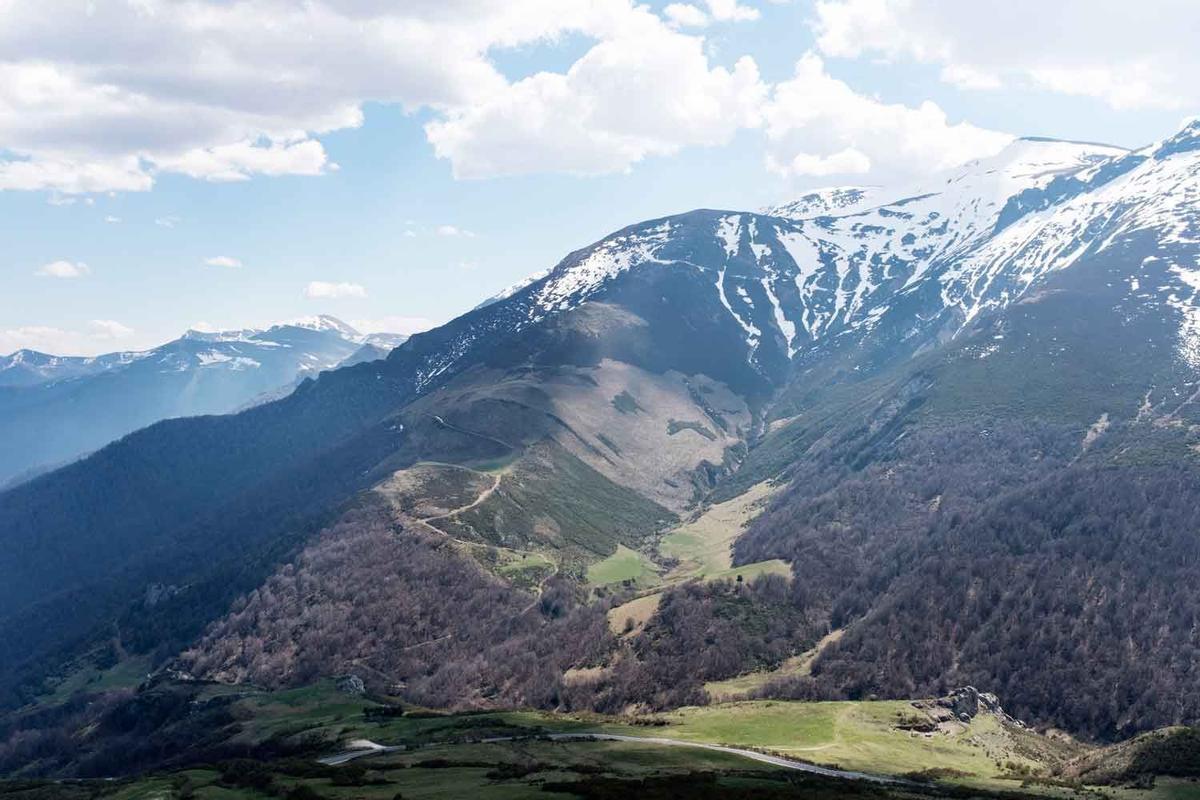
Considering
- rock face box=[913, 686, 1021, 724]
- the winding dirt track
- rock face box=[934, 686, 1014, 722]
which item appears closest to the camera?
the winding dirt track

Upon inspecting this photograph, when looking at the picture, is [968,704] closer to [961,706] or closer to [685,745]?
[961,706]

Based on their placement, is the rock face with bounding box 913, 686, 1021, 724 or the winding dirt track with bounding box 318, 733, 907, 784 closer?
the winding dirt track with bounding box 318, 733, 907, 784

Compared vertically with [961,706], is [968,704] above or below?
below

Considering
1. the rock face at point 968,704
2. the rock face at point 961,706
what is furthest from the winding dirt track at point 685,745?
the rock face at point 968,704

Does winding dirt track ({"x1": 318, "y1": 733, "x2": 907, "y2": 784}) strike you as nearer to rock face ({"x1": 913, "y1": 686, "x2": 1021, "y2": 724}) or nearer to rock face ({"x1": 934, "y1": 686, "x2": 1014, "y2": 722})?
→ rock face ({"x1": 913, "y1": 686, "x2": 1021, "y2": 724})

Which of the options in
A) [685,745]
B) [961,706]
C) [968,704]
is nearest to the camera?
[685,745]

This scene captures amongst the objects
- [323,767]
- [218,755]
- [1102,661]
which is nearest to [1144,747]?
Answer: [1102,661]

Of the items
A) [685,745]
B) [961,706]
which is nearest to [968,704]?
[961,706]

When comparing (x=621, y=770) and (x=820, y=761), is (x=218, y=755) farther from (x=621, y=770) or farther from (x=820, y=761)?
(x=820, y=761)

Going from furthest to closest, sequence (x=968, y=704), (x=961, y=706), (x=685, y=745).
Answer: (x=968, y=704) → (x=961, y=706) → (x=685, y=745)

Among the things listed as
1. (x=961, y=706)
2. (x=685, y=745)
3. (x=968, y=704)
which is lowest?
(x=968, y=704)

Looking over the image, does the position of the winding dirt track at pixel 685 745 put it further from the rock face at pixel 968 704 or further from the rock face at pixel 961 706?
the rock face at pixel 968 704

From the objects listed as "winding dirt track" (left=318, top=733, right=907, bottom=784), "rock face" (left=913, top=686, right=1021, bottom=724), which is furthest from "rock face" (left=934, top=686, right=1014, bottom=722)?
"winding dirt track" (left=318, top=733, right=907, bottom=784)
